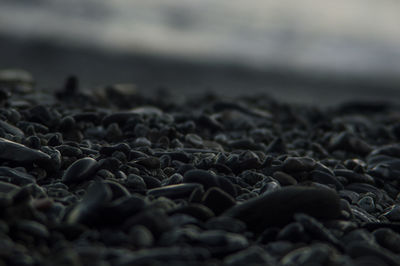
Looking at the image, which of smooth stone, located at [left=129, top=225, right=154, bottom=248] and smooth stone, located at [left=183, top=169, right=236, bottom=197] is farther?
smooth stone, located at [left=183, top=169, right=236, bottom=197]

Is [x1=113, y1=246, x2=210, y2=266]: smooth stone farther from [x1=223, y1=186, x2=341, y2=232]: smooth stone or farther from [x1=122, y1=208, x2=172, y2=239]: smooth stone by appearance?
[x1=223, y1=186, x2=341, y2=232]: smooth stone

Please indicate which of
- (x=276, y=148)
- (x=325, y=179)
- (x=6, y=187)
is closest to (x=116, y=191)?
(x=6, y=187)

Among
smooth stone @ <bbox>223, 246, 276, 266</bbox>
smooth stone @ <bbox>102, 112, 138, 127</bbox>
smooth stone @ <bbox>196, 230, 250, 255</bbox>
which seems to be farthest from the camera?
smooth stone @ <bbox>102, 112, 138, 127</bbox>

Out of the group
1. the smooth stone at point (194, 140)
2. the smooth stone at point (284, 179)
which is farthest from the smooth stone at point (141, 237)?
the smooth stone at point (194, 140)

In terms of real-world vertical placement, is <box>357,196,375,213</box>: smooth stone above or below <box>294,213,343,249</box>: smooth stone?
below

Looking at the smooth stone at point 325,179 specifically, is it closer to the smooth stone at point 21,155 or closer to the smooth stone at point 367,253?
the smooth stone at point 367,253

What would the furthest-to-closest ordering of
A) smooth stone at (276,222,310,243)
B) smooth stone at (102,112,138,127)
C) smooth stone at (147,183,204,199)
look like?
smooth stone at (102,112,138,127) → smooth stone at (147,183,204,199) → smooth stone at (276,222,310,243)

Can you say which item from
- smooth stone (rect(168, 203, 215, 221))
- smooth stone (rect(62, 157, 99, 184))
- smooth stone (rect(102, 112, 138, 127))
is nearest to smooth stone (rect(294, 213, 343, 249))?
smooth stone (rect(168, 203, 215, 221))

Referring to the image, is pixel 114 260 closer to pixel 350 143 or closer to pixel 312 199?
pixel 312 199
